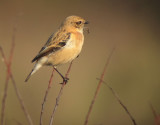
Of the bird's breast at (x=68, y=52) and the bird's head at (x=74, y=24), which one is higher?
the bird's head at (x=74, y=24)

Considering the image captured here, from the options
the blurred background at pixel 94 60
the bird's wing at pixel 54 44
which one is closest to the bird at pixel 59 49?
the bird's wing at pixel 54 44

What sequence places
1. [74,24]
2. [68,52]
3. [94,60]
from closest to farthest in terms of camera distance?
[68,52]
[74,24]
[94,60]

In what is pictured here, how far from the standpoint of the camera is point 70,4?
1117 cm

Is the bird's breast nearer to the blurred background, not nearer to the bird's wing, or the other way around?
the bird's wing

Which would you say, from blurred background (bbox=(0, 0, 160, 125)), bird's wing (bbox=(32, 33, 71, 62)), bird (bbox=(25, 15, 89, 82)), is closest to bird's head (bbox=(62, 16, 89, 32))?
bird (bbox=(25, 15, 89, 82))

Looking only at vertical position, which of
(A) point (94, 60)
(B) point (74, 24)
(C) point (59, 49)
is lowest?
(A) point (94, 60)

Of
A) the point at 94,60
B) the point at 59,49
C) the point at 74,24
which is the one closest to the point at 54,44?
the point at 59,49

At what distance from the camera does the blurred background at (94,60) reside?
279 inches

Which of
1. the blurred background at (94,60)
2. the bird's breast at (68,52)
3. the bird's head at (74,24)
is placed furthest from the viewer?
the blurred background at (94,60)

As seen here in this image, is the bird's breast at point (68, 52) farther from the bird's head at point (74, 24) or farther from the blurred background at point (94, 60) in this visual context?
the blurred background at point (94, 60)

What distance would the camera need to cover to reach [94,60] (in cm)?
900

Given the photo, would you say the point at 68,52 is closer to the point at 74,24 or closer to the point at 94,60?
the point at 74,24

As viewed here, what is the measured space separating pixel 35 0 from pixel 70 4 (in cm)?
90

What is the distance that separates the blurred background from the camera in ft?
23.2
